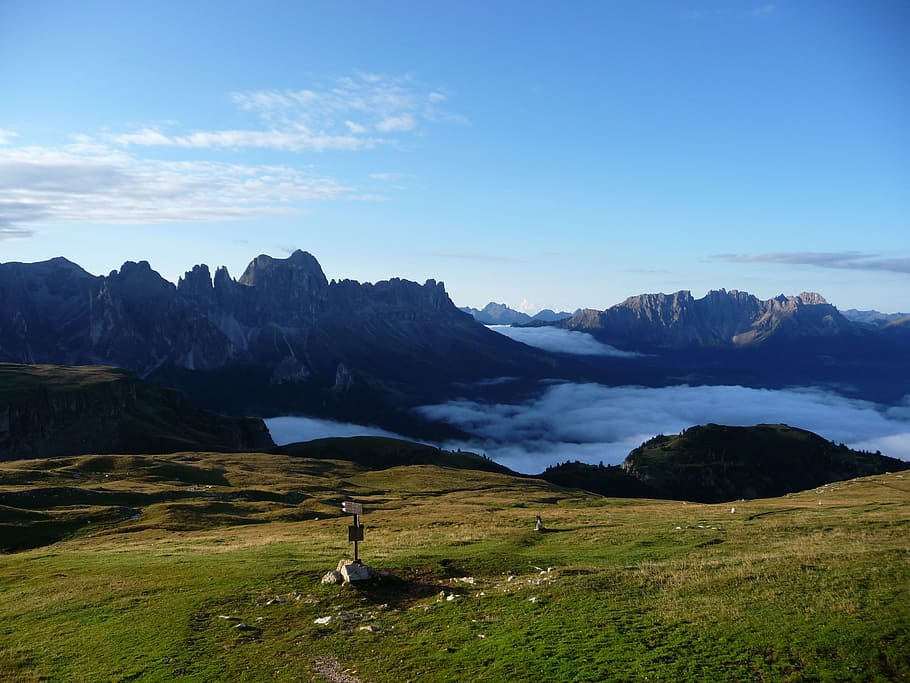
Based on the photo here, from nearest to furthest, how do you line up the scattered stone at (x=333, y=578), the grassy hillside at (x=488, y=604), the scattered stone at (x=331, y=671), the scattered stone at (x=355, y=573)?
the grassy hillside at (x=488, y=604) < the scattered stone at (x=331, y=671) < the scattered stone at (x=355, y=573) < the scattered stone at (x=333, y=578)

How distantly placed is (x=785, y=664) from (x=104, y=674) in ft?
88.5

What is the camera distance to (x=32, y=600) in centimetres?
3841

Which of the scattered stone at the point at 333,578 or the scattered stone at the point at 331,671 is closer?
the scattered stone at the point at 331,671

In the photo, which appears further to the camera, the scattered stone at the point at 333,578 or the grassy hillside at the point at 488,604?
the scattered stone at the point at 333,578

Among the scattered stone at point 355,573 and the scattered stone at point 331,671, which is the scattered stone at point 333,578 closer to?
the scattered stone at point 355,573

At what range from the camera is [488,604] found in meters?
32.3

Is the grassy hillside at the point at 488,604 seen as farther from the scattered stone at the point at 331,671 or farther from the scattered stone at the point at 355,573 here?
the scattered stone at the point at 355,573

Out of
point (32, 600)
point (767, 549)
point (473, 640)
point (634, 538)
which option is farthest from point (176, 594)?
point (767, 549)

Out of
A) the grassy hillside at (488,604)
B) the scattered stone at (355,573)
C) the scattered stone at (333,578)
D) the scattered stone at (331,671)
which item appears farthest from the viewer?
the scattered stone at (333,578)

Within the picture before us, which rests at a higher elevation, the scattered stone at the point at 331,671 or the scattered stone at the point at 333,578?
the scattered stone at the point at 331,671

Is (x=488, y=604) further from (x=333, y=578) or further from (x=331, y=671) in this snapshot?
(x=333, y=578)

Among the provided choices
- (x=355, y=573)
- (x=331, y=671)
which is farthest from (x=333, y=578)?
(x=331, y=671)

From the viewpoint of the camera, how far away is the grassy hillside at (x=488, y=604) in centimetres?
2473

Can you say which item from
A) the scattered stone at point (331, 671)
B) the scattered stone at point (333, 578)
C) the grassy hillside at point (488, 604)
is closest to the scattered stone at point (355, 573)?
the scattered stone at point (333, 578)
